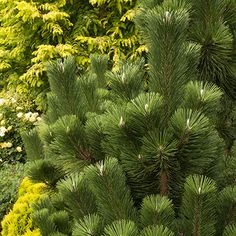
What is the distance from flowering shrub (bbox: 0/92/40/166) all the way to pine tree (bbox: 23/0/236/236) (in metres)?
5.58

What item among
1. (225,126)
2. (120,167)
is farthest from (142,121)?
(225,126)

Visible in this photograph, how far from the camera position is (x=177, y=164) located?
5.33 ft

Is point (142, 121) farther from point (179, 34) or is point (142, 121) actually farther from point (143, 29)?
point (143, 29)

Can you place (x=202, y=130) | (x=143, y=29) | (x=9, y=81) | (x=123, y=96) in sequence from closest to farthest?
1. (x=202, y=130)
2. (x=123, y=96)
3. (x=143, y=29)
4. (x=9, y=81)

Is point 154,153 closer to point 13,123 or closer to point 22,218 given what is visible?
point 22,218

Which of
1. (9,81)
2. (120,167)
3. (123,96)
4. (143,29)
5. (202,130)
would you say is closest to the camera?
(202,130)

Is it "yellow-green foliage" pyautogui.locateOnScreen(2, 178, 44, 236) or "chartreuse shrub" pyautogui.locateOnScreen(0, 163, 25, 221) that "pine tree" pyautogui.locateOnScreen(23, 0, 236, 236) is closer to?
"yellow-green foliage" pyautogui.locateOnScreen(2, 178, 44, 236)

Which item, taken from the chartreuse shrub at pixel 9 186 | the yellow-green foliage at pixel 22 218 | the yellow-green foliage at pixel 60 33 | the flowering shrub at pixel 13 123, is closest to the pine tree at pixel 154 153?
the yellow-green foliage at pixel 22 218

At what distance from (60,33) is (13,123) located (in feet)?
6.69

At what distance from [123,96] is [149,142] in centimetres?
28

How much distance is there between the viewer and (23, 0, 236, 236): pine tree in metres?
1.50

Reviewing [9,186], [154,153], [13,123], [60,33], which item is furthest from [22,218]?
[13,123]

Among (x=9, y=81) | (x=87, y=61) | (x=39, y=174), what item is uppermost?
(x=9, y=81)

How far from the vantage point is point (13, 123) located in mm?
8008
